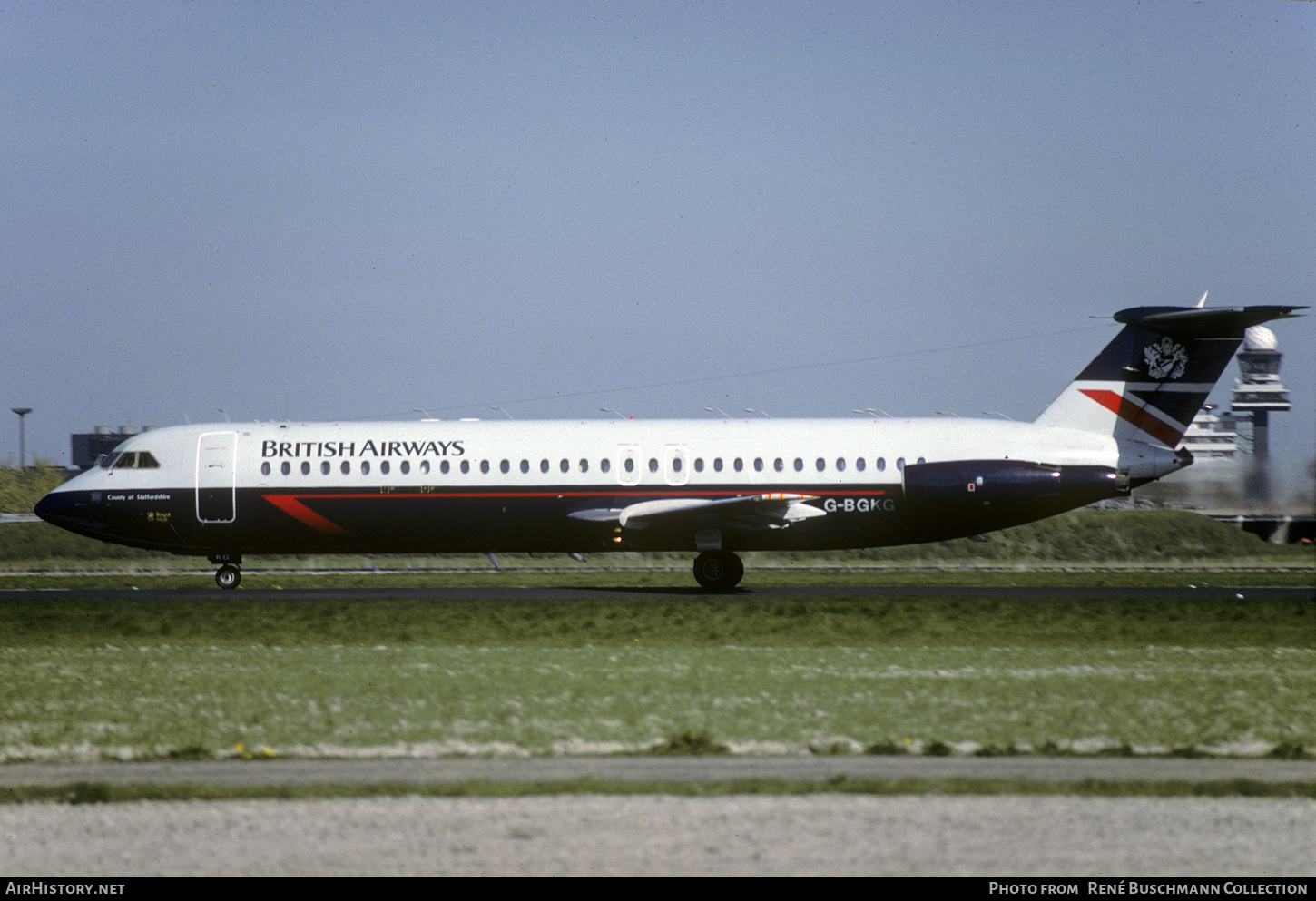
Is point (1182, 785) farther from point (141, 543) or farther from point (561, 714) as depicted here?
point (141, 543)

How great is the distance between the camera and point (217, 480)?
32.4 metres

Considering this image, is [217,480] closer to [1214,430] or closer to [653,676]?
[653,676]

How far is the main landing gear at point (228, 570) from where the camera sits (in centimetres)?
3272

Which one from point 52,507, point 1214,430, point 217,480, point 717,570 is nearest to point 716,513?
point 717,570

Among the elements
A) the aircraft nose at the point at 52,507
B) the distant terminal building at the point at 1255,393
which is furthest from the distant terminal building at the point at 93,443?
the distant terminal building at the point at 1255,393

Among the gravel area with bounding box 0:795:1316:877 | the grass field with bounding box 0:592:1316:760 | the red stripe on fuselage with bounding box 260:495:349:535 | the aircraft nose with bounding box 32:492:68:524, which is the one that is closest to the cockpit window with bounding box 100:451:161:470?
the aircraft nose with bounding box 32:492:68:524

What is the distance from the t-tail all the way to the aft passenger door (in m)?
19.3

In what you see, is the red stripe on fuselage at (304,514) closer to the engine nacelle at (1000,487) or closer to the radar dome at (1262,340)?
the engine nacelle at (1000,487)

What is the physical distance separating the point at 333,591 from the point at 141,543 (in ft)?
20.1

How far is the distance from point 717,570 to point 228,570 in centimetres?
1178

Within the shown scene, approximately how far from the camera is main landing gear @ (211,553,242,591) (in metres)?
32.7

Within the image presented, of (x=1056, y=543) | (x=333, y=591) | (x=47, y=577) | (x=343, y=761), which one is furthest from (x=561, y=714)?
(x=1056, y=543)

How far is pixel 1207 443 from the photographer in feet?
477

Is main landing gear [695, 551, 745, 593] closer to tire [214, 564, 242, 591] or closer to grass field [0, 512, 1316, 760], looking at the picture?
grass field [0, 512, 1316, 760]
